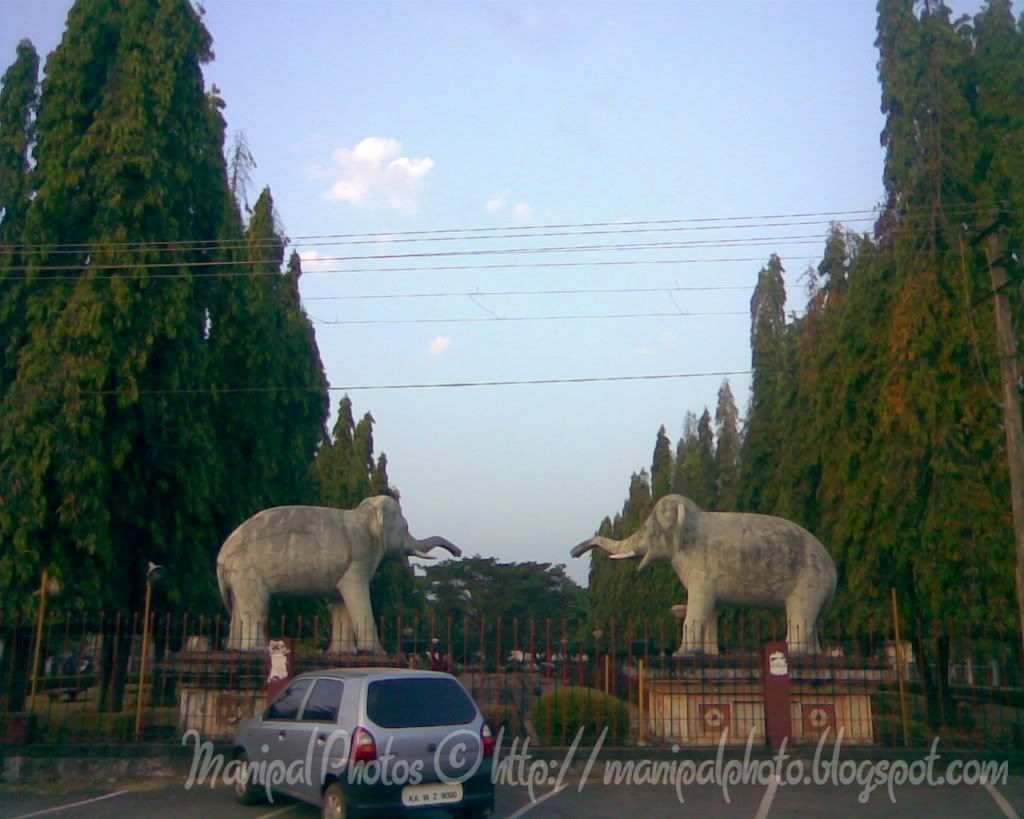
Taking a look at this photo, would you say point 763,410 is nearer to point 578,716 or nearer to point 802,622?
point 802,622

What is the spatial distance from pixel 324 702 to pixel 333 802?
0.96m

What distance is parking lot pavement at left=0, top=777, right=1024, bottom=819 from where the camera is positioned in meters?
11.1

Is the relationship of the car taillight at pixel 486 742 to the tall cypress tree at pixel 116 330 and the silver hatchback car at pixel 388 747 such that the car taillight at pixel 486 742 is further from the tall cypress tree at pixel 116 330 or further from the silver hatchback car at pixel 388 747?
the tall cypress tree at pixel 116 330

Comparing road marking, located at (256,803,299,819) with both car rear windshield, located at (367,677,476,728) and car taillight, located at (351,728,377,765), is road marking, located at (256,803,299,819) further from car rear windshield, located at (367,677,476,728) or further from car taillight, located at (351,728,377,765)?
car rear windshield, located at (367,677,476,728)

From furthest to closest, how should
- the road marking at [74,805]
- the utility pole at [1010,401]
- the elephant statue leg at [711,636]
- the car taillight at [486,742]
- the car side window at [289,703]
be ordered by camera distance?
the elephant statue leg at [711,636], the utility pole at [1010,401], the road marking at [74,805], the car side window at [289,703], the car taillight at [486,742]

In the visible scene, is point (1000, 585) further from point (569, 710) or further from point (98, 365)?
point (98, 365)

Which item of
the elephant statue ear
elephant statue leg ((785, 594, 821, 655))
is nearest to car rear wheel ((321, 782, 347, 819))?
the elephant statue ear

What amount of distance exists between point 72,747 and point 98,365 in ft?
24.2

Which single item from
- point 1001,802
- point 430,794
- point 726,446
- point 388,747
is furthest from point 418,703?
point 726,446

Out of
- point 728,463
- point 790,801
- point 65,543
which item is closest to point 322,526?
point 65,543

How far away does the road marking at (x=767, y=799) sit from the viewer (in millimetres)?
11078

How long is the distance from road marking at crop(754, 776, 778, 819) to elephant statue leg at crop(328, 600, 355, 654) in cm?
572

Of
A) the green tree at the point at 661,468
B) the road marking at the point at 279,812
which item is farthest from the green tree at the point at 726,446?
the road marking at the point at 279,812

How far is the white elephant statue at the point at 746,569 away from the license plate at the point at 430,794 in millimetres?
5982
